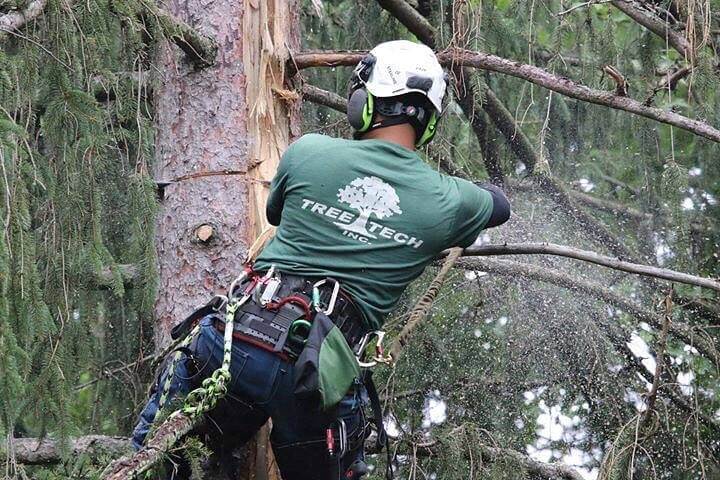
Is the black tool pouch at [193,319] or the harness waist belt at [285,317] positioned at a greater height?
the harness waist belt at [285,317]

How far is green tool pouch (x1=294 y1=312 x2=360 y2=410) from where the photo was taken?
3447 millimetres

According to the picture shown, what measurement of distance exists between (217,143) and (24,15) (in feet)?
3.34

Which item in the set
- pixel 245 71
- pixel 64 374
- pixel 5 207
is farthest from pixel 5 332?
pixel 245 71

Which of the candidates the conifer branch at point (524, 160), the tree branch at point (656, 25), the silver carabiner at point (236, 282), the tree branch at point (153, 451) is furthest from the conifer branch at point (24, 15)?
the conifer branch at point (524, 160)

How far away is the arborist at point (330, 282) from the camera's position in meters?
3.58

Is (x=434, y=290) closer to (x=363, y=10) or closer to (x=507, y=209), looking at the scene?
(x=507, y=209)

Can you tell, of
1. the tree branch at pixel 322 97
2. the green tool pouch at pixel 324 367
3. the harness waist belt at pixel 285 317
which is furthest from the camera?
the tree branch at pixel 322 97

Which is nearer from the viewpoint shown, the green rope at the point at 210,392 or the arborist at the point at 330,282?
the green rope at the point at 210,392

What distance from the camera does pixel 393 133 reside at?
3.86 meters

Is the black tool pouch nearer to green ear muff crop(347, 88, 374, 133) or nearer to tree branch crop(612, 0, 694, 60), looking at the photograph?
green ear muff crop(347, 88, 374, 133)

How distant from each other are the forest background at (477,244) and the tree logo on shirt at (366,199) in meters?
0.84

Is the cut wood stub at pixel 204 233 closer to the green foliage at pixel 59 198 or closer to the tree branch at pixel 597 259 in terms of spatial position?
the green foliage at pixel 59 198

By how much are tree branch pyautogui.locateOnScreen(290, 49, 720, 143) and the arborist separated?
94cm

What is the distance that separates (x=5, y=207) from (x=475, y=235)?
168 cm
